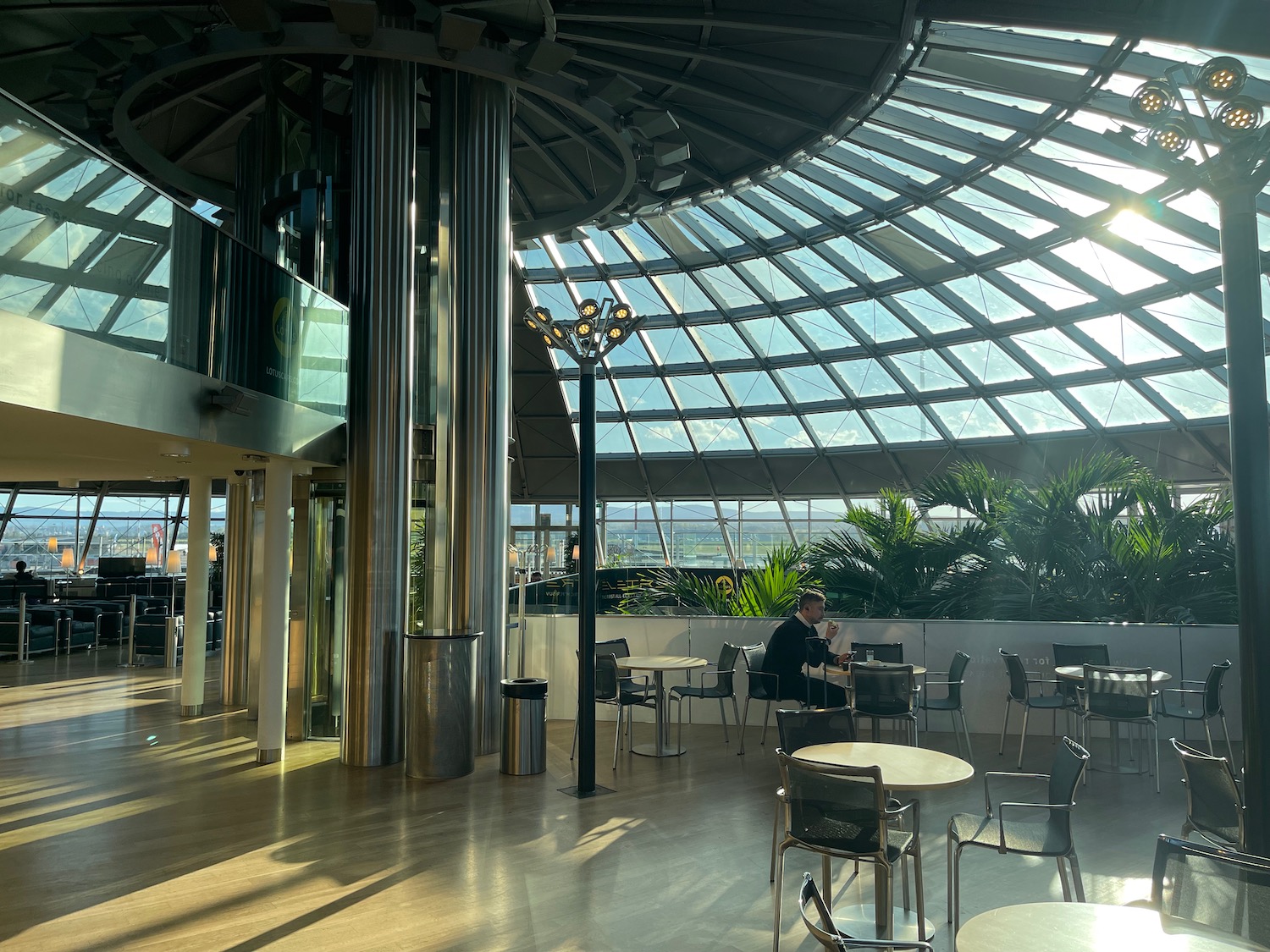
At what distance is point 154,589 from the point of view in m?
21.7

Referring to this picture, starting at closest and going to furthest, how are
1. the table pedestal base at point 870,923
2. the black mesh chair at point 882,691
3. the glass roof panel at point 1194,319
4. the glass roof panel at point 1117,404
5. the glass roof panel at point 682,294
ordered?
the table pedestal base at point 870,923, the black mesh chair at point 882,691, the glass roof panel at point 1194,319, the glass roof panel at point 1117,404, the glass roof panel at point 682,294

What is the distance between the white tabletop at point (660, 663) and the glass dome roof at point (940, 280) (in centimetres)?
335

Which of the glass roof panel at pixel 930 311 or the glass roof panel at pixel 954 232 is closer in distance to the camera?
the glass roof panel at pixel 954 232

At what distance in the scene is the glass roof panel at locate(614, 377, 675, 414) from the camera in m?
22.1

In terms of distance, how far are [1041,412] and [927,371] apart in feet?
7.64

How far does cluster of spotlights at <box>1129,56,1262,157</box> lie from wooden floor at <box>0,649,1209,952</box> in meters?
4.15

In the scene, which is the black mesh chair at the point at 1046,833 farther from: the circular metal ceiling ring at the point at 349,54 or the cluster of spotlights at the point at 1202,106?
the circular metal ceiling ring at the point at 349,54

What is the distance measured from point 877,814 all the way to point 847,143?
10.1 meters

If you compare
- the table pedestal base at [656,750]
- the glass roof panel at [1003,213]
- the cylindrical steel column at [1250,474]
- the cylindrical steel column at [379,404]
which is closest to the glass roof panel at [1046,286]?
the glass roof panel at [1003,213]

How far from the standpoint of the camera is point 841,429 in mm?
21125

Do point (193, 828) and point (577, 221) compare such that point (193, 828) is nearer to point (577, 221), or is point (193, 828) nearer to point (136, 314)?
point (136, 314)

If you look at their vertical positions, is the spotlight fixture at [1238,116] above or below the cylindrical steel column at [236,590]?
above

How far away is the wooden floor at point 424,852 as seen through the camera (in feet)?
15.7

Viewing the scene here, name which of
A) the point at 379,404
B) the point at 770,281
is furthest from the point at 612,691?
the point at 770,281
